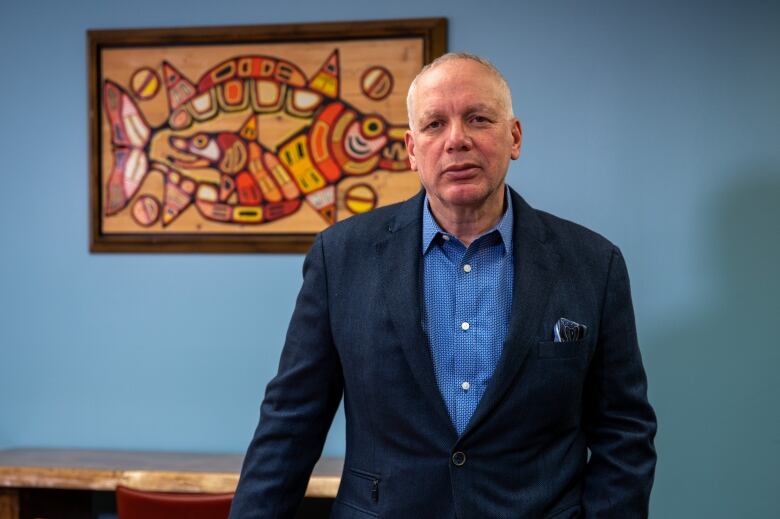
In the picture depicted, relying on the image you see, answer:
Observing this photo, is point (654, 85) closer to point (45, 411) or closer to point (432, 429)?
point (432, 429)

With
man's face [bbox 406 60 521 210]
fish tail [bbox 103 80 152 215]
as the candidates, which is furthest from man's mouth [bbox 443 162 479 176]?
fish tail [bbox 103 80 152 215]

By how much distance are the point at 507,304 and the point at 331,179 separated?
56.1 inches

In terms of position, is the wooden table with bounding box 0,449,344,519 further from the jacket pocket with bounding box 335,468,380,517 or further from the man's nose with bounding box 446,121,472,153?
the man's nose with bounding box 446,121,472,153

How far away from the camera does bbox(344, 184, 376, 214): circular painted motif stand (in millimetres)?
2918

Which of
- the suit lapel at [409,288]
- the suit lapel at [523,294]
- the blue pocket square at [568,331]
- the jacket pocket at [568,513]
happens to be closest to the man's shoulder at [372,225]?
the suit lapel at [409,288]

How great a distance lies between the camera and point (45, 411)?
3.12 metres

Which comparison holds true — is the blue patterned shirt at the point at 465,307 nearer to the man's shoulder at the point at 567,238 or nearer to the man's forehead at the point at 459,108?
the man's shoulder at the point at 567,238

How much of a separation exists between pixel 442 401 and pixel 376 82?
1.61 meters

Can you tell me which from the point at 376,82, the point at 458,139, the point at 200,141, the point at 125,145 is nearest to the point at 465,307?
the point at 458,139

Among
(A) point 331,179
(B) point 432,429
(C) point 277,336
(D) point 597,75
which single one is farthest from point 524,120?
(B) point 432,429

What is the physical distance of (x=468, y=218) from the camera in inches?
66.2

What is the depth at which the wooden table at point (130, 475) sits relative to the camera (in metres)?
2.63

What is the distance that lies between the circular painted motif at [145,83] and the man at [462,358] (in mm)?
1573

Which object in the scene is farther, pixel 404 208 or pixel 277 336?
pixel 277 336
